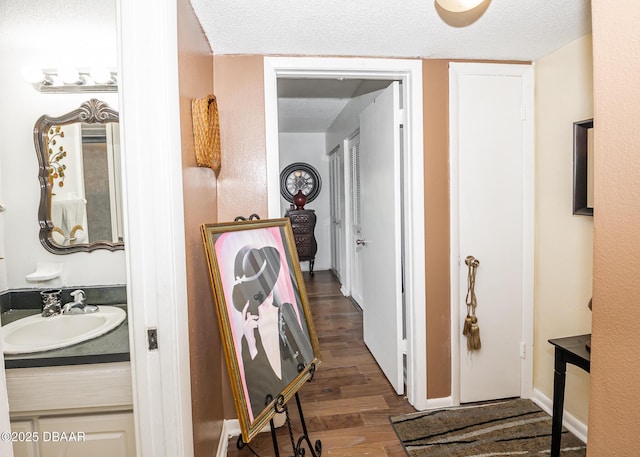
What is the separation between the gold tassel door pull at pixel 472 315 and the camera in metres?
2.27

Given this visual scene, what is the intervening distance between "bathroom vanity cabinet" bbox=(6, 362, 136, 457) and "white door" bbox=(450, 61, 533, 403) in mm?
1861

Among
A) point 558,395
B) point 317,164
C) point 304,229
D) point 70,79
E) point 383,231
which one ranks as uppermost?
point 317,164

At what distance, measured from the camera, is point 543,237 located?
89.4 inches

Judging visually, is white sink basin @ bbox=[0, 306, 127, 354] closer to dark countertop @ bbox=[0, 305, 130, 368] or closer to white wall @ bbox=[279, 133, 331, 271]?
dark countertop @ bbox=[0, 305, 130, 368]

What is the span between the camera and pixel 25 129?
5.85 feet

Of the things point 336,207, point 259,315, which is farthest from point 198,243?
point 336,207

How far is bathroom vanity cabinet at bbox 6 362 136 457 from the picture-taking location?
1306 mm

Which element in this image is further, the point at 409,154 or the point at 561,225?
the point at 409,154

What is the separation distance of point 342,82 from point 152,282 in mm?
2453

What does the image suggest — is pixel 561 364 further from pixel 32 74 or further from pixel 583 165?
pixel 32 74

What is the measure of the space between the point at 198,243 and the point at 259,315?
0.40 metres

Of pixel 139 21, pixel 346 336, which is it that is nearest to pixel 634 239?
pixel 139 21

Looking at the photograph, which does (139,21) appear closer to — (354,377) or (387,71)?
(387,71)

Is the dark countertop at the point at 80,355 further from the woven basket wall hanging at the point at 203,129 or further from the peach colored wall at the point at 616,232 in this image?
the peach colored wall at the point at 616,232
